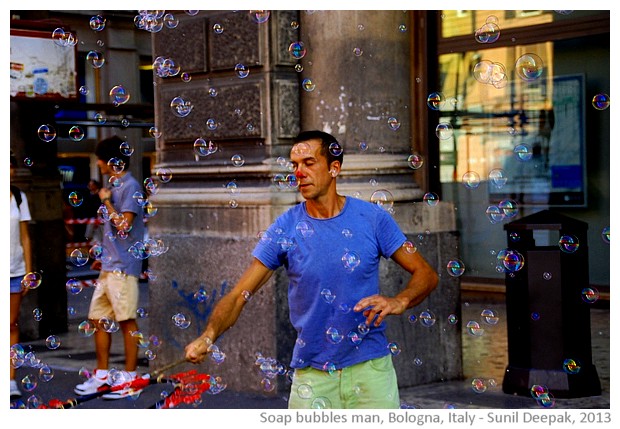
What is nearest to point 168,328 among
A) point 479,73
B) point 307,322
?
point 479,73

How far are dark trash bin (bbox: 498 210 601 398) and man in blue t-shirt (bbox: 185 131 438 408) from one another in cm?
260

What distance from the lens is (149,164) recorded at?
23.0 meters

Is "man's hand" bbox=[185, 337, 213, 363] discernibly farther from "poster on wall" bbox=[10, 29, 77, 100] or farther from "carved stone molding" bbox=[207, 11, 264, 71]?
"poster on wall" bbox=[10, 29, 77, 100]

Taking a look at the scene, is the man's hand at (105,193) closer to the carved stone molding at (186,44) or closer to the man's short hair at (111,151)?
the man's short hair at (111,151)

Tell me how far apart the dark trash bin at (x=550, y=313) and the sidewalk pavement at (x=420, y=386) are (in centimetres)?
11

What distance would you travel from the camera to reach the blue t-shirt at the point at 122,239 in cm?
724

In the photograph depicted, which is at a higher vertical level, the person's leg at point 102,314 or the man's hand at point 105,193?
the man's hand at point 105,193

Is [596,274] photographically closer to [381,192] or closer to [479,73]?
[381,192]

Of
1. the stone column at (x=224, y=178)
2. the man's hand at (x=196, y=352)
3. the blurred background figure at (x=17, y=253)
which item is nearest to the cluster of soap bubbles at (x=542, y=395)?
the stone column at (x=224, y=178)

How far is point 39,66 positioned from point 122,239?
278 centimetres

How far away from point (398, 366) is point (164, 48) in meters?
2.61

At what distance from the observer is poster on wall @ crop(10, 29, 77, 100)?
946cm

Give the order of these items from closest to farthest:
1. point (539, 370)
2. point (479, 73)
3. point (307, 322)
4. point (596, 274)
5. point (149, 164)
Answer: point (307, 322) < point (479, 73) < point (539, 370) < point (596, 274) < point (149, 164)

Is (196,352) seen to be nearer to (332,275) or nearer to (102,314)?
(332,275)
